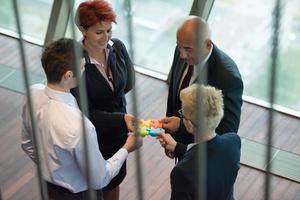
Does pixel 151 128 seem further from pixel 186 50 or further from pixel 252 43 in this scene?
pixel 252 43

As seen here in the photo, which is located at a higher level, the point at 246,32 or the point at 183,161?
the point at 183,161

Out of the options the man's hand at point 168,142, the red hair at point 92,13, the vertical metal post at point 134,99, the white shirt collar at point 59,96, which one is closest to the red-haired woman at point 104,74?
the red hair at point 92,13

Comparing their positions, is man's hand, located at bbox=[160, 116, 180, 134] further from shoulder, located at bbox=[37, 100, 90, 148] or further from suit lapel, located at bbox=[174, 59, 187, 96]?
shoulder, located at bbox=[37, 100, 90, 148]

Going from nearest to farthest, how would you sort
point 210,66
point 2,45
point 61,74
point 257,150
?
point 61,74 → point 210,66 → point 257,150 → point 2,45

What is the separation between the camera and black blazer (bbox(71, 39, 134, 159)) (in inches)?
118

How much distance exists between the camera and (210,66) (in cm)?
291

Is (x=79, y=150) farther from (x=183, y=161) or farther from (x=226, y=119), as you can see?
(x=226, y=119)

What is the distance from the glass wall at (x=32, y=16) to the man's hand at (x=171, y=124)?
2.99 metres

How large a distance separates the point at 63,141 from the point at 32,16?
11.7 ft

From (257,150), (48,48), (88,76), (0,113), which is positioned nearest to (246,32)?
(257,150)

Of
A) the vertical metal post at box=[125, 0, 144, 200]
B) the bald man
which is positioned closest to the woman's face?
the bald man

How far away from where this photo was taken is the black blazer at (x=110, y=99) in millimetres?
3004

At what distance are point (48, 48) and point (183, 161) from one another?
710 millimetres

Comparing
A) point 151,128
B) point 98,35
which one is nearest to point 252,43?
point 151,128
